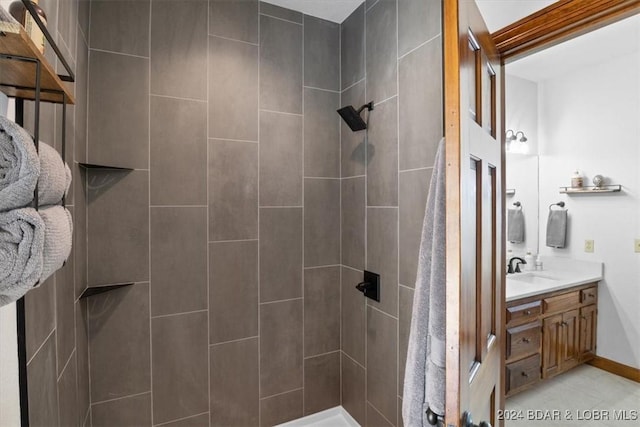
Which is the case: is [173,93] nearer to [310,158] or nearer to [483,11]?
[310,158]

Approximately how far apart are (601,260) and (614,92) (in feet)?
3.81

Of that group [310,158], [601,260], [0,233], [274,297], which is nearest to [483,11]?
[310,158]

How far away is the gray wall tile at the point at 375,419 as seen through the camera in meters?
1.71

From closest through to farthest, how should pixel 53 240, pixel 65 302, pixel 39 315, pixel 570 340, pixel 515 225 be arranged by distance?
pixel 53 240 → pixel 39 315 → pixel 65 302 → pixel 570 340 → pixel 515 225

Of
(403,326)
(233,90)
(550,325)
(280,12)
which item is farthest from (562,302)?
(280,12)

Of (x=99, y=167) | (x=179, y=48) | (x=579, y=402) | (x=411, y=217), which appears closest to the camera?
(x=99, y=167)

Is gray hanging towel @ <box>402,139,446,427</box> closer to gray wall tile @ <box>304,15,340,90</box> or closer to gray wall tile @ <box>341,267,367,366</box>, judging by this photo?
gray wall tile @ <box>341,267,367,366</box>

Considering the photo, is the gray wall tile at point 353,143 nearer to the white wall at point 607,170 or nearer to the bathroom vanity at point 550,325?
the bathroom vanity at point 550,325

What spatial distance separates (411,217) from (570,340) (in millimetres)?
1830

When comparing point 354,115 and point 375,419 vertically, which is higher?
point 354,115

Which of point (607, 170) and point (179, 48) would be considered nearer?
point (179, 48)

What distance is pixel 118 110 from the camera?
1.54m

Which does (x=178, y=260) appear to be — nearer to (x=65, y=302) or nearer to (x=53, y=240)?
(x=65, y=302)

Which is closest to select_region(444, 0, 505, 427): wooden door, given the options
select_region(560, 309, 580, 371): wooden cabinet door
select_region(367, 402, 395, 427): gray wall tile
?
select_region(367, 402, 395, 427): gray wall tile
